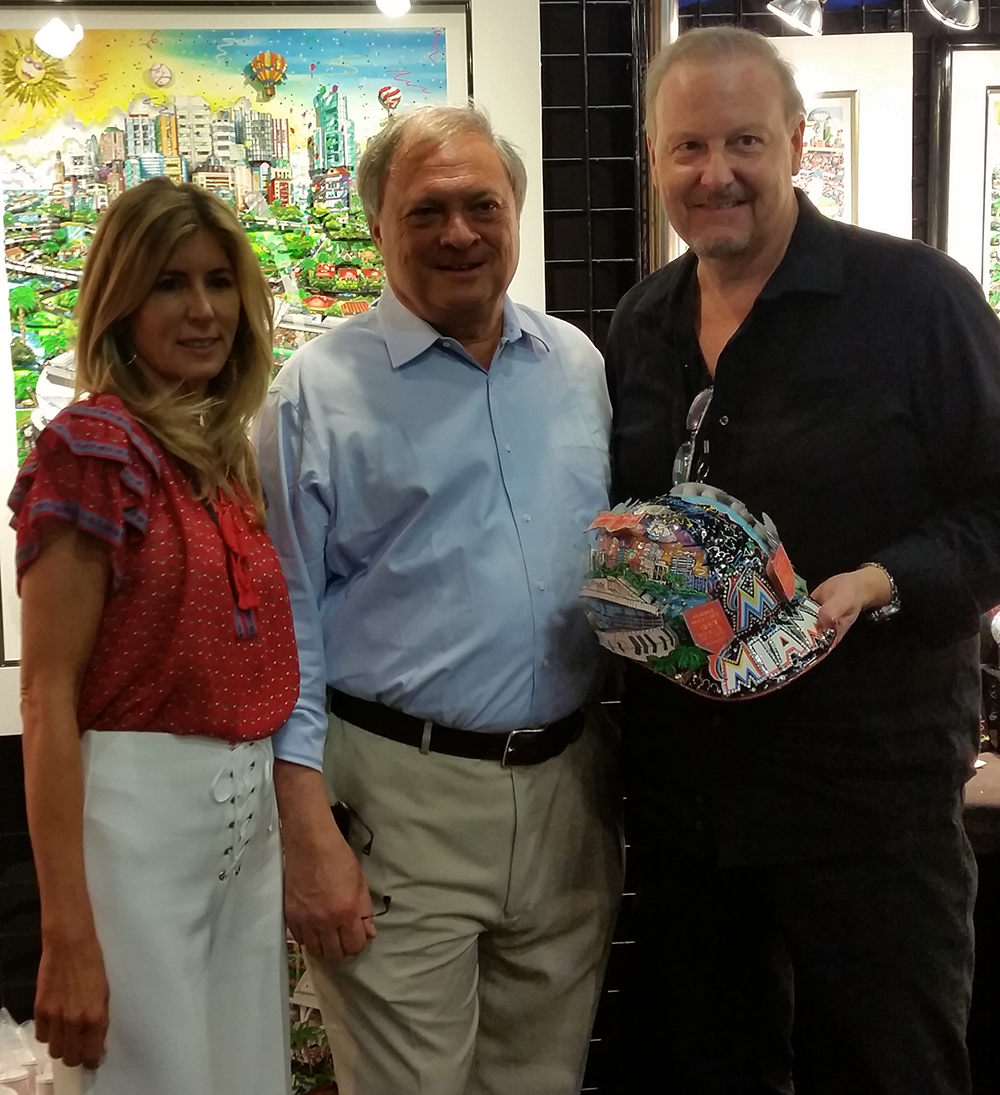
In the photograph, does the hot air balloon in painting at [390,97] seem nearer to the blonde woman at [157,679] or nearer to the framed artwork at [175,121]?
the framed artwork at [175,121]

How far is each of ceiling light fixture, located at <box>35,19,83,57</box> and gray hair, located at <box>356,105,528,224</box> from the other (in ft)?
2.30

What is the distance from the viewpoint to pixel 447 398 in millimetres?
1573

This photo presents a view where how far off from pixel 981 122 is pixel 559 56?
0.92m


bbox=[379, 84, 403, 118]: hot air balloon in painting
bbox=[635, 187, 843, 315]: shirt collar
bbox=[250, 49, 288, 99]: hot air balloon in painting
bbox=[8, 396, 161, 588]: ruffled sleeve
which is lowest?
bbox=[8, 396, 161, 588]: ruffled sleeve

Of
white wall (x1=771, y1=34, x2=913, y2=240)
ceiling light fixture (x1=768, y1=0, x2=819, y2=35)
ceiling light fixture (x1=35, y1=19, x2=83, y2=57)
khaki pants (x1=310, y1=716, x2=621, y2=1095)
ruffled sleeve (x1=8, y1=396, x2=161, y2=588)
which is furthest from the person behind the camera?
white wall (x1=771, y1=34, x2=913, y2=240)

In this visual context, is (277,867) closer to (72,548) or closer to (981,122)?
(72,548)

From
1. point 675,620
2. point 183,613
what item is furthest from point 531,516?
point 183,613

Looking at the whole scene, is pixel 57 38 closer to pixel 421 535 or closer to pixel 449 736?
pixel 421 535

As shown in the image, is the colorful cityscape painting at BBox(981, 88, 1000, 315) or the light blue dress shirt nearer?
the light blue dress shirt

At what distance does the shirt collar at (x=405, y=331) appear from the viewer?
1.57 metres

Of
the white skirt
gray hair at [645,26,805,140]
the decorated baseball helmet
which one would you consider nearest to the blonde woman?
the white skirt

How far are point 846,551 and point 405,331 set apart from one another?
717mm

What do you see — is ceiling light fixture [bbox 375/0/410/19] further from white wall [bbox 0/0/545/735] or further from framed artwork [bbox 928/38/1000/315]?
framed artwork [bbox 928/38/1000/315]

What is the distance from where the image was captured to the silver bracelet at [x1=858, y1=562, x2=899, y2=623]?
4.58 feet
